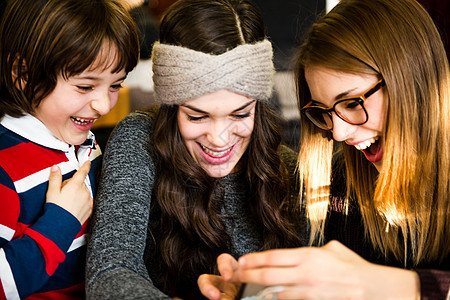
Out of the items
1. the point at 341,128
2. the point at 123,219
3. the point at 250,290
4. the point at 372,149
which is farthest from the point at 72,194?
the point at 372,149

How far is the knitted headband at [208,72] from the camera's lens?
3.98 ft

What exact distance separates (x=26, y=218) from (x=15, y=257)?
0.43ft

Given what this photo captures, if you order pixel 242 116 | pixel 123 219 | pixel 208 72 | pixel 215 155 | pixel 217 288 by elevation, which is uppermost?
pixel 208 72

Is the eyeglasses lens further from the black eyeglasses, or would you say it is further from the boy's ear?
the boy's ear

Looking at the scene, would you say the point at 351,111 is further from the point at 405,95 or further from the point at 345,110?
the point at 405,95

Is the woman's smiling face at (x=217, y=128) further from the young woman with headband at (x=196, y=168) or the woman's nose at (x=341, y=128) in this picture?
the woman's nose at (x=341, y=128)

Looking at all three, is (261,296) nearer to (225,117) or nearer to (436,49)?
(225,117)

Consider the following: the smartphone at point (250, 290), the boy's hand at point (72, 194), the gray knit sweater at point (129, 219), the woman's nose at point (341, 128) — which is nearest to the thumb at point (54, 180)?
the boy's hand at point (72, 194)

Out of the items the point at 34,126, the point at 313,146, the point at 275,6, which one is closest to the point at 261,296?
the point at 313,146

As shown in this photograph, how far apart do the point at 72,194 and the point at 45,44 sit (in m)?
0.39

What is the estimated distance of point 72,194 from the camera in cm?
127

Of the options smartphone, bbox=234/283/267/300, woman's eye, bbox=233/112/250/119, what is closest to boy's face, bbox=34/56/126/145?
woman's eye, bbox=233/112/250/119

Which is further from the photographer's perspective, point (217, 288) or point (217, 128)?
point (217, 128)

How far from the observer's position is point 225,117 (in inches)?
50.3
